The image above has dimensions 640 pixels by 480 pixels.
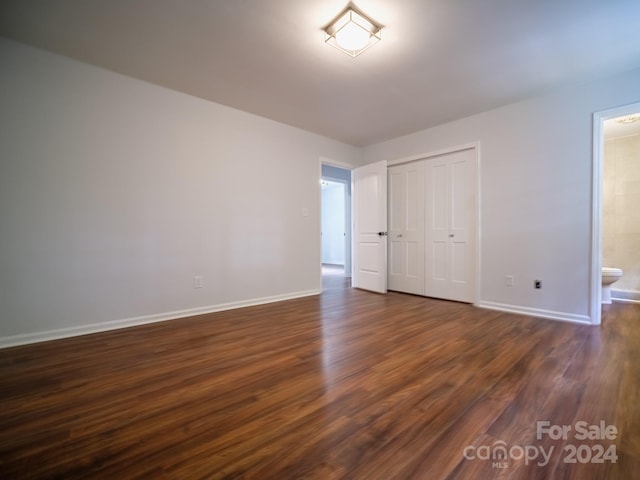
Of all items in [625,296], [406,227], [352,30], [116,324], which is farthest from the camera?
[406,227]

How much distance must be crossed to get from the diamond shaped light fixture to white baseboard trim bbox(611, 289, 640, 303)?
4.76m

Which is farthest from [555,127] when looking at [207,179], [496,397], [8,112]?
[8,112]

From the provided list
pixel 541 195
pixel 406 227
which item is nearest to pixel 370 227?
pixel 406 227

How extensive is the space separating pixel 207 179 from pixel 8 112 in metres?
1.61

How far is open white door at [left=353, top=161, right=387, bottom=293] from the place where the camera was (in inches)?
174

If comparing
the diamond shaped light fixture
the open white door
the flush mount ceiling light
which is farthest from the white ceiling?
the open white door

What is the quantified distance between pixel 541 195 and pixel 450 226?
1.07m

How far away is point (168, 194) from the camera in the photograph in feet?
9.87

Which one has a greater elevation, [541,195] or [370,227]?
[541,195]

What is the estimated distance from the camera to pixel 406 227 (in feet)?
14.6

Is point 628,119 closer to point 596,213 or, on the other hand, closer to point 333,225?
point 596,213

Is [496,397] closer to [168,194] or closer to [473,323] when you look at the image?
[473,323]

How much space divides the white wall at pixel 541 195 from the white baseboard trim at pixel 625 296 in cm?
182

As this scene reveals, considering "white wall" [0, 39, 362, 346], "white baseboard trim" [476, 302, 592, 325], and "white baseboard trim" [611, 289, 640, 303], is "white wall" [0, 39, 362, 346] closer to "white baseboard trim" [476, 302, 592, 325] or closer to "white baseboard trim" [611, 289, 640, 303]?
"white baseboard trim" [476, 302, 592, 325]
